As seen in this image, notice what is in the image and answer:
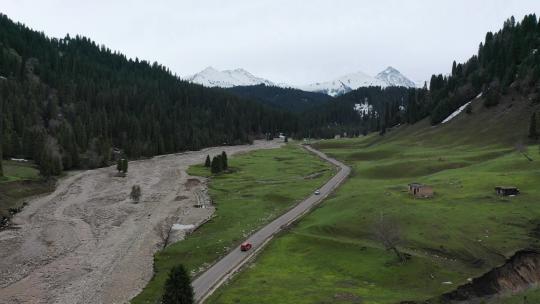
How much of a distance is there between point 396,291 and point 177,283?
2427 centimetres

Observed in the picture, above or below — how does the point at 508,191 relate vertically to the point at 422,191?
above

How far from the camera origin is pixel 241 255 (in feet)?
225

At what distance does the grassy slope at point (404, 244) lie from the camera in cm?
5344

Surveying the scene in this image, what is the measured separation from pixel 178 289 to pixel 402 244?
35.0 meters

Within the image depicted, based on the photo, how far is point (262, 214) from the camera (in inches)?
3775

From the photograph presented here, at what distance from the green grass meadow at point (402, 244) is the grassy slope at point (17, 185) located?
6414cm

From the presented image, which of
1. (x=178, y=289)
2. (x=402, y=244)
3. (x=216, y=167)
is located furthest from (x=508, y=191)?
(x=216, y=167)

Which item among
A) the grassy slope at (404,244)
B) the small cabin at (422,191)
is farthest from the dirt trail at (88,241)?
the small cabin at (422,191)

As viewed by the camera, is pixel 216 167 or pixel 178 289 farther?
pixel 216 167

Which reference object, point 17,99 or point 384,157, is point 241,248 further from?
point 17,99

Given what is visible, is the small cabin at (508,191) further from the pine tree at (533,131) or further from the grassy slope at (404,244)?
the pine tree at (533,131)

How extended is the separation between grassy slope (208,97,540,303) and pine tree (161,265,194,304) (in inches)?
339

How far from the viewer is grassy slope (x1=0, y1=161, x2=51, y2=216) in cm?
10819

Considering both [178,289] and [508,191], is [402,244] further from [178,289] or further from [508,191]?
[178,289]
